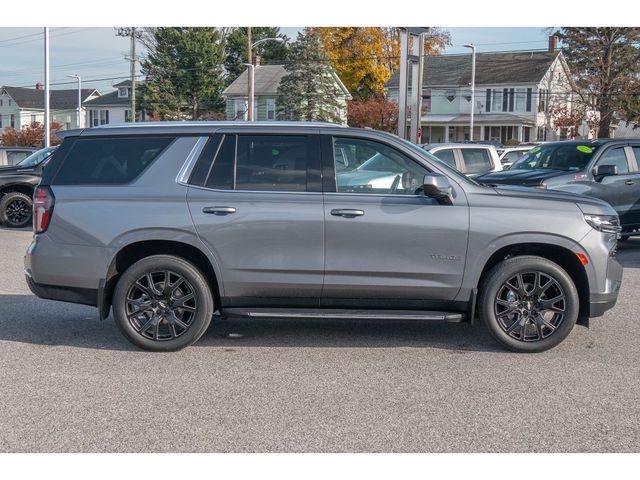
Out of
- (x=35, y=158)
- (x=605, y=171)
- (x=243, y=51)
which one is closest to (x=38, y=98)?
(x=243, y=51)

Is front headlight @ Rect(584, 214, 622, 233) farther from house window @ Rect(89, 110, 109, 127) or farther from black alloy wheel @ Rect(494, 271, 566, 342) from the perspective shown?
house window @ Rect(89, 110, 109, 127)

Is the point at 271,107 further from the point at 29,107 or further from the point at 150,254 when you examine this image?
the point at 150,254

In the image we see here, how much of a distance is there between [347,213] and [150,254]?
1.76 metres

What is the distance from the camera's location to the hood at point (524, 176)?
13.9m

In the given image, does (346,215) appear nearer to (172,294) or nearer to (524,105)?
(172,294)

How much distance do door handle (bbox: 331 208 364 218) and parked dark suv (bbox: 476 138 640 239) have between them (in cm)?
778

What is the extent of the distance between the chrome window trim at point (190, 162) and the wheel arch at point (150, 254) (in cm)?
54

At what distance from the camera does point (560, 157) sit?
579 inches

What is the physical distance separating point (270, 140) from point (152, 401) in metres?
2.52

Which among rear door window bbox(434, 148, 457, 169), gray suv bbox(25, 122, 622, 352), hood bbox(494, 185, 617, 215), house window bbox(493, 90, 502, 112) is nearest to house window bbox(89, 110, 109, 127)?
house window bbox(493, 90, 502, 112)

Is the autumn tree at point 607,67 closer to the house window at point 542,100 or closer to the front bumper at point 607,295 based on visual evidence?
→ the house window at point 542,100

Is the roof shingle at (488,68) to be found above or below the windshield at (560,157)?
above

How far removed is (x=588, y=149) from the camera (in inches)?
565

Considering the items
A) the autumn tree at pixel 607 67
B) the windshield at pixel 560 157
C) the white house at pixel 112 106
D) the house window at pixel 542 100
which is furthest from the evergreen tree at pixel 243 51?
the windshield at pixel 560 157
